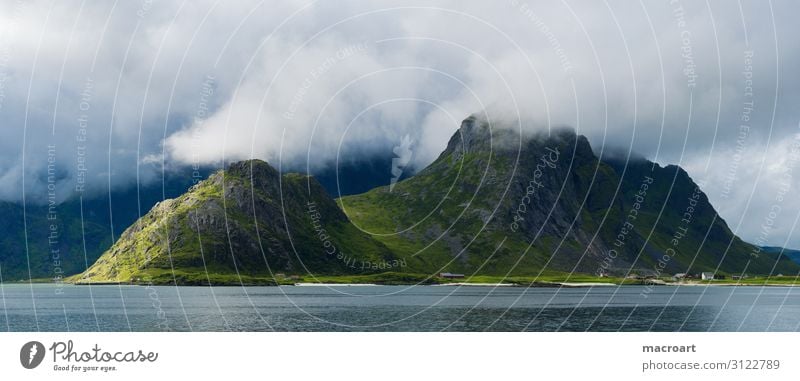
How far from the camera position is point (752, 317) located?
154000mm

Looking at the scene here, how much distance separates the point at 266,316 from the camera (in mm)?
142750

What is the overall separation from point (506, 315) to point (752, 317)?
52.8 meters
